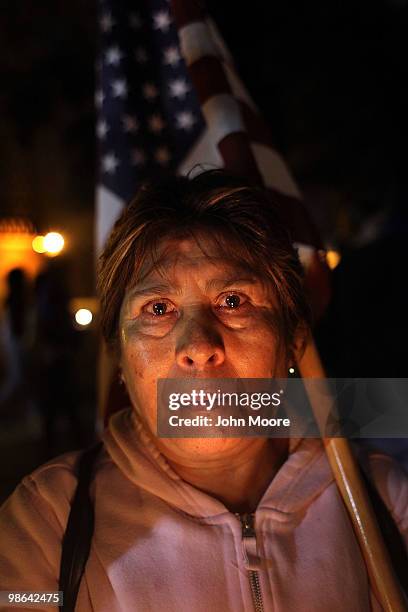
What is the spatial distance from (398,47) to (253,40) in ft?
6.14

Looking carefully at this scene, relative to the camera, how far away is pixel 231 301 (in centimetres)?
164

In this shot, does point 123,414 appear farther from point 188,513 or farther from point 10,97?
point 10,97

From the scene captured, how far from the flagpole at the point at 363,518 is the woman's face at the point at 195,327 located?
10.1 inches

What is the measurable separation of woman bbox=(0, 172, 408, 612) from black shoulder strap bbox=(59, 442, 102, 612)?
2cm

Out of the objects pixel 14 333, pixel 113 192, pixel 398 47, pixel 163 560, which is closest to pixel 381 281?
pixel 113 192

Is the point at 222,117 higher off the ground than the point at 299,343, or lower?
higher

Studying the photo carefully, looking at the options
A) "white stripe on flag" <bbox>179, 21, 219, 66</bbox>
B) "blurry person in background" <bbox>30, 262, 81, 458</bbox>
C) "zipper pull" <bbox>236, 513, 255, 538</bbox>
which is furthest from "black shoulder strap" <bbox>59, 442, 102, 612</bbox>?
"blurry person in background" <bbox>30, 262, 81, 458</bbox>

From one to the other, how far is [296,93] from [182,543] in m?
5.48

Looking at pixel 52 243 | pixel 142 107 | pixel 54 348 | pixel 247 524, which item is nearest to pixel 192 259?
pixel 247 524

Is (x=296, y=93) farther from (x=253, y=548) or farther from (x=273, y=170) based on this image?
(x=253, y=548)

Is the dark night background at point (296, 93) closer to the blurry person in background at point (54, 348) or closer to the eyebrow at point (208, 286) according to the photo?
the blurry person in background at point (54, 348)

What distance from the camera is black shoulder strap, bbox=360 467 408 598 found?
1614 mm

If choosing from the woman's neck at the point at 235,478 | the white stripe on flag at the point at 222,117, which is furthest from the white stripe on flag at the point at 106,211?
the woman's neck at the point at 235,478

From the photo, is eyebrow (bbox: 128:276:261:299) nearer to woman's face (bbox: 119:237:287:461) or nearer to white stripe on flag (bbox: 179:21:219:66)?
woman's face (bbox: 119:237:287:461)
